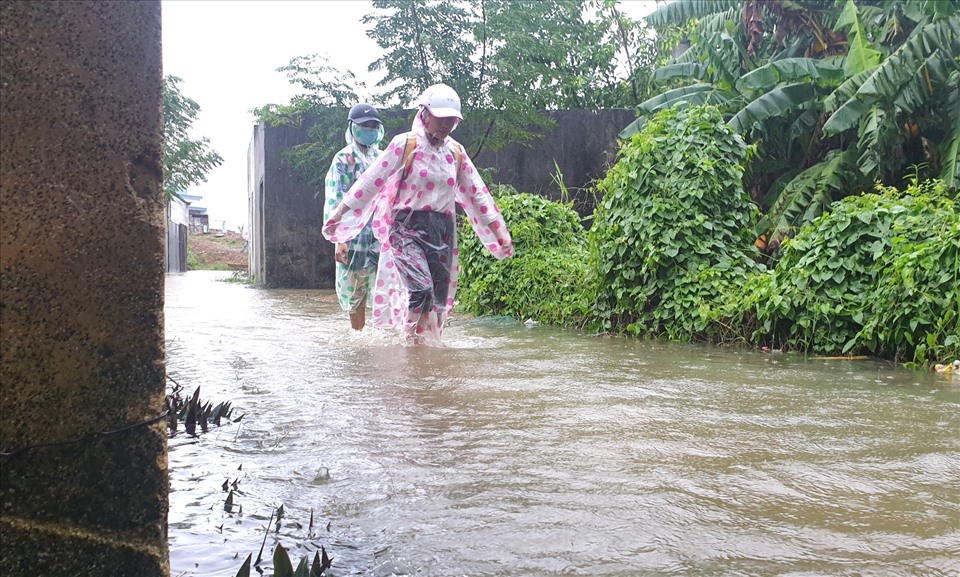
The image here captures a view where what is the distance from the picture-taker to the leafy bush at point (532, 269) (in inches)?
351

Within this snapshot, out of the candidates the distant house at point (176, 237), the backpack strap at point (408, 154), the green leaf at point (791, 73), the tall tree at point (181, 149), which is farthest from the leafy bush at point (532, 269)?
the distant house at point (176, 237)

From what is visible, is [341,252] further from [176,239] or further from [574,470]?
[176,239]

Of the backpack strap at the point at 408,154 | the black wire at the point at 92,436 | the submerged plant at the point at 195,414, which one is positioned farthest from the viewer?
the backpack strap at the point at 408,154

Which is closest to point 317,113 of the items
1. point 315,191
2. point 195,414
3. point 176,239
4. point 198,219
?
point 315,191

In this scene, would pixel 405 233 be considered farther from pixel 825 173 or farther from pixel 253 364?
pixel 825 173

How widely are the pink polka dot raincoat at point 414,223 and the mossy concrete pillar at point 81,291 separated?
4523 mm

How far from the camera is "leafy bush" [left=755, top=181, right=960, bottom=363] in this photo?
5.53 meters

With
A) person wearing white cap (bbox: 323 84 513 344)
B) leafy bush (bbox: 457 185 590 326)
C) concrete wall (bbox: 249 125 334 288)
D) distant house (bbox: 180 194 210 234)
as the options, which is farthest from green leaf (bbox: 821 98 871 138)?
distant house (bbox: 180 194 210 234)

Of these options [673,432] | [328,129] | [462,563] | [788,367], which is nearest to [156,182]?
[462,563]

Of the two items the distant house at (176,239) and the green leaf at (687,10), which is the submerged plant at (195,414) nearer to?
the green leaf at (687,10)

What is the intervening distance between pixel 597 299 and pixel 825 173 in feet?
12.4

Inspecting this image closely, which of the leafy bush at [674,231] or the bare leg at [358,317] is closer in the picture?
the leafy bush at [674,231]

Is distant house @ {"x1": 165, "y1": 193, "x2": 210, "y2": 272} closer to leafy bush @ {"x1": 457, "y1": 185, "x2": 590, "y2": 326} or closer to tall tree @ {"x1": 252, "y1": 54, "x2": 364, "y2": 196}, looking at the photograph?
tall tree @ {"x1": 252, "y1": 54, "x2": 364, "y2": 196}

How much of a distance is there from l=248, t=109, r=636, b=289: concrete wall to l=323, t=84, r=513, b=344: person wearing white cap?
844cm
